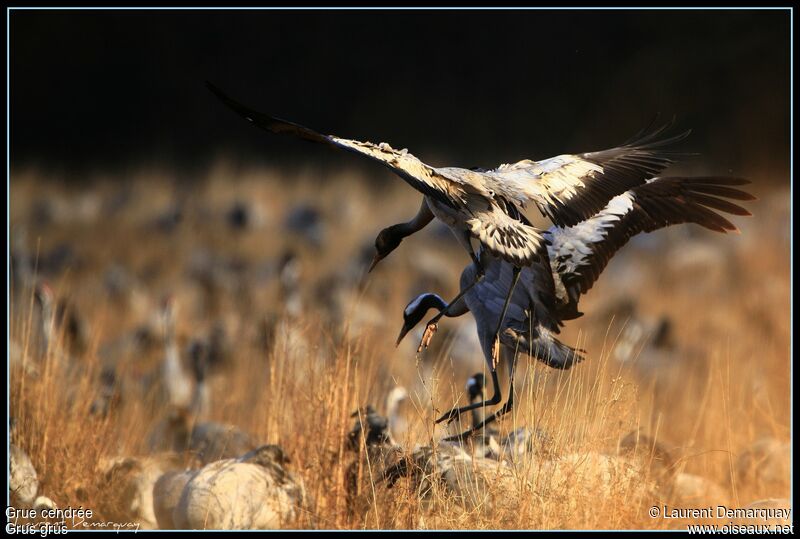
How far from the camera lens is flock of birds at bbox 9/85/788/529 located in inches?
142

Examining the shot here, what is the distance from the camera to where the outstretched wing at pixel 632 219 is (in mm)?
4172

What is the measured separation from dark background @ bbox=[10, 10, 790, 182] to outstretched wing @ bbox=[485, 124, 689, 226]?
34.0ft

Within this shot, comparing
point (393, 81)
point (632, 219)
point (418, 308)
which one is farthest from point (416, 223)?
point (393, 81)

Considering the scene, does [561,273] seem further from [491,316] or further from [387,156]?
[387,156]

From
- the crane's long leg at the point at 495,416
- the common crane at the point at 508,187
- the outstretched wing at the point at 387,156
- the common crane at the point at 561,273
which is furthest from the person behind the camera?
the common crane at the point at 561,273

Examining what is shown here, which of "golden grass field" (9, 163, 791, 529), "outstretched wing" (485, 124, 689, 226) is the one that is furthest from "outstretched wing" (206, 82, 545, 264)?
"golden grass field" (9, 163, 791, 529)

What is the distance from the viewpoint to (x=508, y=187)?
3.77 metres

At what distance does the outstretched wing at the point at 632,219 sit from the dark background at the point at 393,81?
401 inches

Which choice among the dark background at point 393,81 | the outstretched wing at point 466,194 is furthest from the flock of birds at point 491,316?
the dark background at point 393,81

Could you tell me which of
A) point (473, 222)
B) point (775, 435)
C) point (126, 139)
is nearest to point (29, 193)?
point (126, 139)

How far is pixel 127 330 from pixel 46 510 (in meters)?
5.13

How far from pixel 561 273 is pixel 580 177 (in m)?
0.37

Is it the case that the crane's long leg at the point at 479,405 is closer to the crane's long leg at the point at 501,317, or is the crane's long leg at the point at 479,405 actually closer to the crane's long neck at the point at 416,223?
the crane's long leg at the point at 501,317

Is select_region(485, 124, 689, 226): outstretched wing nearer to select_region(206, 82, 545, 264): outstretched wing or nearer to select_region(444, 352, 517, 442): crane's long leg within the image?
select_region(206, 82, 545, 264): outstretched wing
